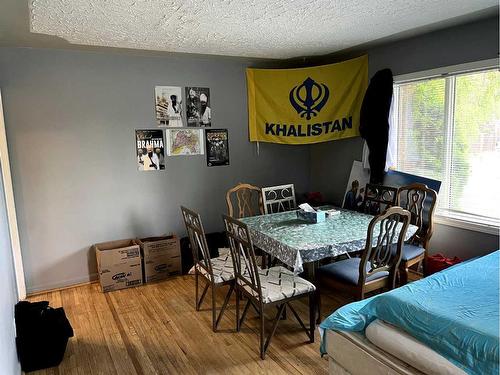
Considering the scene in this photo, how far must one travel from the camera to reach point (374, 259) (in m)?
2.49

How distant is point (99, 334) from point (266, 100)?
3055 millimetres

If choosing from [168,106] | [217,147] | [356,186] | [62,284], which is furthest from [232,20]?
[62,284]

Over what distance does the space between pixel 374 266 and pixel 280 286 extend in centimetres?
67

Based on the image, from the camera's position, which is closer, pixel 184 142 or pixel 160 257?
pixel 160 257

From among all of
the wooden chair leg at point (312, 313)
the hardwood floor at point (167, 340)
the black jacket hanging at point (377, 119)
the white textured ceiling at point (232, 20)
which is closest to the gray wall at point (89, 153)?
the white textured ceiling at point (232, 20)

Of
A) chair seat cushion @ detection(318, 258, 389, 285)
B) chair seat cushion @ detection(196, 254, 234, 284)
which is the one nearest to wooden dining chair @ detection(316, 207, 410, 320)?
chair seat cushion @ detection(318, 258, 389, 285)

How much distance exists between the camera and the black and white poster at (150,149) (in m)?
3.83

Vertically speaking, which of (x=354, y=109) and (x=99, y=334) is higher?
(x=354, y=109)

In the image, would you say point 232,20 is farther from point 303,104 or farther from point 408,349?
point 408,349

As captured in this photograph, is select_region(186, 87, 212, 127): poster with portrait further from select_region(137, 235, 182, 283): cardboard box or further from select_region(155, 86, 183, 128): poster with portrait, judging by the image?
select_region(137, 235, 182, 283): cardboard box

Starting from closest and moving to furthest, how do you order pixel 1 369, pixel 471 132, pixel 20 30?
pixel 1 369 < pixel 20 30 < pixel 471 132

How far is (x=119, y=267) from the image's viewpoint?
3.53m

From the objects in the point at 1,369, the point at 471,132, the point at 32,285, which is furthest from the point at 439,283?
the point at 32,285

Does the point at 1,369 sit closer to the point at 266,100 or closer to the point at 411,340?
the point at 411,340
